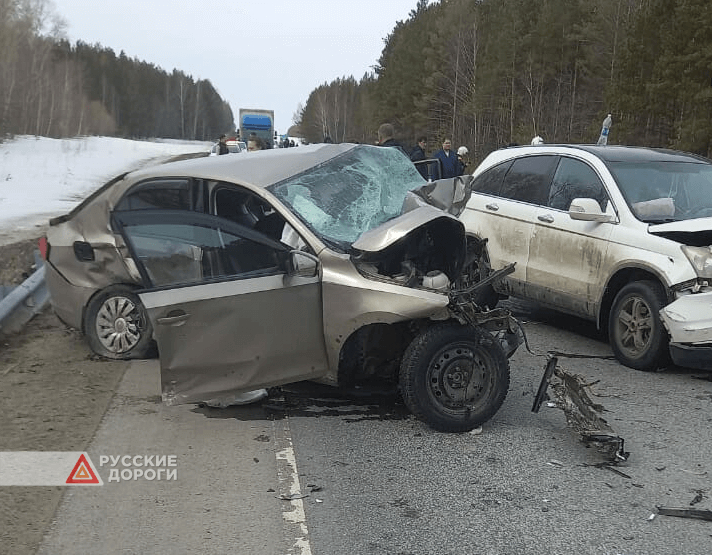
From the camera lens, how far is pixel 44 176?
29.2m

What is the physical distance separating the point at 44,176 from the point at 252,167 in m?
27.2

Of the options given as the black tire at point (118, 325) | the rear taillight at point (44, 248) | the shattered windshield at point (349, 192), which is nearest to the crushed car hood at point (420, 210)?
the shattered windshield at point (349, 192)

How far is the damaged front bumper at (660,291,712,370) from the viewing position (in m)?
5.28

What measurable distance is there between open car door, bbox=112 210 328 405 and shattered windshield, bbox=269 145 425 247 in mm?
451

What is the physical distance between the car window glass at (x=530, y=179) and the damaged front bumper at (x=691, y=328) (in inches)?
81.5

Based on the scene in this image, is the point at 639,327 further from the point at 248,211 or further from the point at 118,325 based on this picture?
the point at 118,325

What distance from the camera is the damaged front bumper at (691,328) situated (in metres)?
5.28

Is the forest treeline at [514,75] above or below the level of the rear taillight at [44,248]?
above

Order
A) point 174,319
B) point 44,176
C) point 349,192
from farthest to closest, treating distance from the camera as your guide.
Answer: point 44,176, point 349,192, point 174,319

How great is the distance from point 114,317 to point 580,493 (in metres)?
4.13

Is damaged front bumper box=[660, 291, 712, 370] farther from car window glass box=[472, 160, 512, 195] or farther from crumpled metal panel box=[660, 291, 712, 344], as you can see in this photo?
car window glass box=[472, 160, 512, 195]

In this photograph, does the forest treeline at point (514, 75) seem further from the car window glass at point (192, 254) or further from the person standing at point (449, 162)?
the car window glass at point (192, 254)

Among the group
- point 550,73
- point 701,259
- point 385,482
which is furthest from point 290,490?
point 550,73

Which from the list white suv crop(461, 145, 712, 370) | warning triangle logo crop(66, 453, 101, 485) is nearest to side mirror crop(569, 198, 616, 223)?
white suv crop(461, 145, 712, 370)
